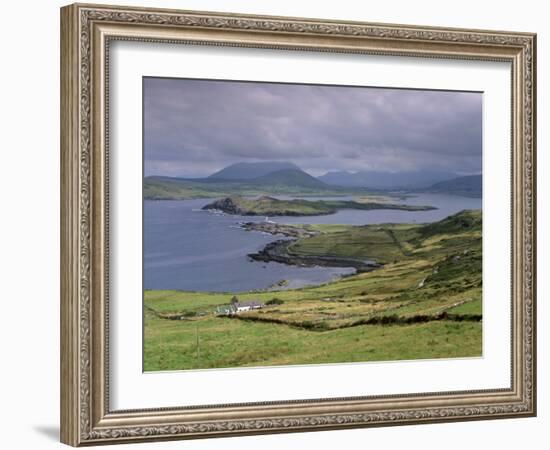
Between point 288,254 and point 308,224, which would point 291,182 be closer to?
point 308,224

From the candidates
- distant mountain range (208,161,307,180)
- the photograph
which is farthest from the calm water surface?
distant mountain range (208,161,307,180)

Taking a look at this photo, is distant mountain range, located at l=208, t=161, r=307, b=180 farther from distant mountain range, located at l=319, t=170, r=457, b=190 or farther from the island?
distant mountain range, located at l=319, t=170, r=457, b=190

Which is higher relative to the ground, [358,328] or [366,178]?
[366,178]

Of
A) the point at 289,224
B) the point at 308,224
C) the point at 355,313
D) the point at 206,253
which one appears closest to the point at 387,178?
the point at 308,224

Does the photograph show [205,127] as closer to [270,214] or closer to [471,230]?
[270,214]

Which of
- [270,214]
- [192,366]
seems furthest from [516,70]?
[192,366]

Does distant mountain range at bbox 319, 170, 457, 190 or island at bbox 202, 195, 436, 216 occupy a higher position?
distant mountain range at bbox 319, 170, 457, 190
